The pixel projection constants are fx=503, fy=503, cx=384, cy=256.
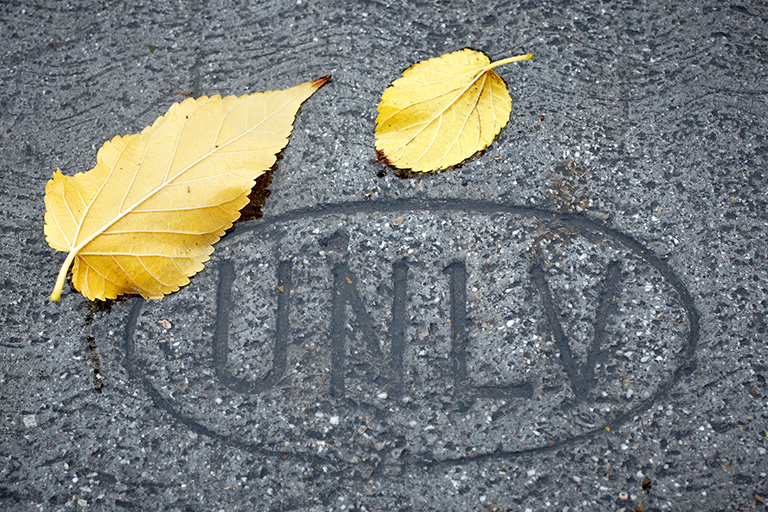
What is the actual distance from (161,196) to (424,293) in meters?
0.94

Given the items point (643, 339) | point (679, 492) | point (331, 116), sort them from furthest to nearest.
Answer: point (331, 116)
point (643, 339)
point (679, 492)

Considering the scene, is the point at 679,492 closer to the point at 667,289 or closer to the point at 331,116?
the point at 667,289

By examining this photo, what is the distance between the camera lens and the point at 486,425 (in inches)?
66.2

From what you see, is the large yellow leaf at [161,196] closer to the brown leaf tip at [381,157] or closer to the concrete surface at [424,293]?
the concrete surface at [424,293]

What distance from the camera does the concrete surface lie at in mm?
1659

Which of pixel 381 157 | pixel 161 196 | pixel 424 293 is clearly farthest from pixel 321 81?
pixel 424 293

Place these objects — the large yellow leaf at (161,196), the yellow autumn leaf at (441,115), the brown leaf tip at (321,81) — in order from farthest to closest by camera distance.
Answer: the brown leaf tip at (321,81) → the yellow autumn leaf at (441,115) → the large yellow leaf at (161,196)

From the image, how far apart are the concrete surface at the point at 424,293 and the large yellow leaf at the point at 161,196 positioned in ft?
0.52

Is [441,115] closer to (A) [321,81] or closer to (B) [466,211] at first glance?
(B) [466,211]

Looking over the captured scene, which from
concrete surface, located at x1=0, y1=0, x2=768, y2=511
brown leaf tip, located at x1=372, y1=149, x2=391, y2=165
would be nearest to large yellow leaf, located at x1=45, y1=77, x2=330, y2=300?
concrete surface, located at x1=0, y1=0, x2=768, y2=511

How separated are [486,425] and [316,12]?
5.67 ft

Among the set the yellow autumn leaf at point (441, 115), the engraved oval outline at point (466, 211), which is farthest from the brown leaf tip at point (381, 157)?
the engraved oval outline at point (466, 211)

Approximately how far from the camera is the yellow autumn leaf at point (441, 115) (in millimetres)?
1757

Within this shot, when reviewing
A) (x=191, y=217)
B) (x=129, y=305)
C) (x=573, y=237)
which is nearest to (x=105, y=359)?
(x=129, y=305)
